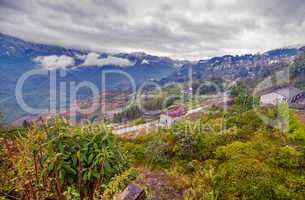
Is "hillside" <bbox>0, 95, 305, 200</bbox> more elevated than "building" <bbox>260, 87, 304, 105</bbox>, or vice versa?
"hillside" <bbox>0, 95, 305, 200</bbox>

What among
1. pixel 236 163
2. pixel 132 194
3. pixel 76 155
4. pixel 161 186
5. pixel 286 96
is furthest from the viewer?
pixel 286 96

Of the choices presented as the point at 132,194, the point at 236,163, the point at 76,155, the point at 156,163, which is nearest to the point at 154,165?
the point at 156,163

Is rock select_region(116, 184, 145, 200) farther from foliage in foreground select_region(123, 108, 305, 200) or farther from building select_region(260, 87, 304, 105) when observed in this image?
building select_region(260, 87, 304, 105)

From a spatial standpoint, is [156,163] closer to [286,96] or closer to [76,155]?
[76,155]

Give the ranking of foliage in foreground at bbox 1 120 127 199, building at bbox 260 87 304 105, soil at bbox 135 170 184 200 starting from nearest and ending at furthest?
foliage in foreground at bbox 1 120 127 199
soil at bbox 135 170 184 200
building at bbox 260 87 304 105

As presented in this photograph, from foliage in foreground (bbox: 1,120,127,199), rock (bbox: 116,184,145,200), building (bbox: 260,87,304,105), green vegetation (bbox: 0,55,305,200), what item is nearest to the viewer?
green vegetation (bbox: 0,55,305,200)

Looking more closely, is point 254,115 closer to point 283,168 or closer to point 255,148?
point 255,148

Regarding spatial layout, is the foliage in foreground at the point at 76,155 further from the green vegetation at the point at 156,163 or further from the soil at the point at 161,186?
the soil at the point at 161,186

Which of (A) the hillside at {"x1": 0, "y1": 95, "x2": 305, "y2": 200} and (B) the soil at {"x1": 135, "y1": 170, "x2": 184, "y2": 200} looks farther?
(B) the soil at {"x1": 135, "y1": 170, "x2": 184, "y2": 200}

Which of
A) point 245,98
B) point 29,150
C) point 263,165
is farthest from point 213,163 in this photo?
point 245,98

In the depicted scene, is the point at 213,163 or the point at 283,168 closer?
the point at 283,168

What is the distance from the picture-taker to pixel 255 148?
827 centimetres

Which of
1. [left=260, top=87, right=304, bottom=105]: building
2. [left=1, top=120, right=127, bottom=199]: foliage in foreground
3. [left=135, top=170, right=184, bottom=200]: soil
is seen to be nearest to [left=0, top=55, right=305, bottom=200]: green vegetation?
[left=1, top=120, right=127, bottom=199]: foliage in foreground

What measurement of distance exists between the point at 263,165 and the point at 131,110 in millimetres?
87219
